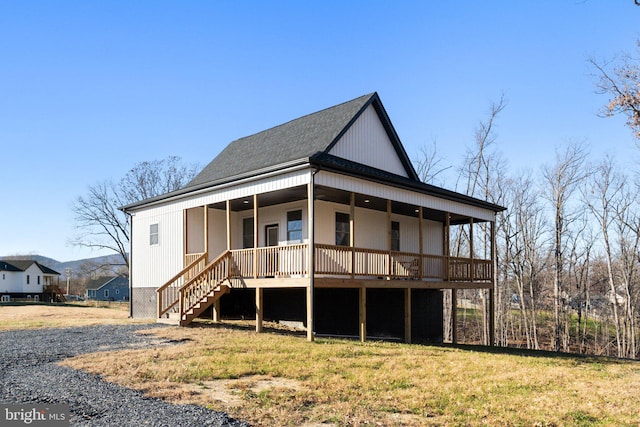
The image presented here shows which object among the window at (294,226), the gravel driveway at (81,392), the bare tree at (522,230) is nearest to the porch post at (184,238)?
the window at (294,226)

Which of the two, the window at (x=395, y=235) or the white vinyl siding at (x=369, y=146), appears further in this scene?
the window at (x=395, y=235)

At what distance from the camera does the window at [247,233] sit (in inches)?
755

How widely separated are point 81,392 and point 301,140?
13.1 m

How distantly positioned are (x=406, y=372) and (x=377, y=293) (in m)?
9.98

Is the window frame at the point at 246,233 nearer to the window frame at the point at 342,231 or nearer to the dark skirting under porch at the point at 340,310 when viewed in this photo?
the dark skirting under porch at the point at 340,310

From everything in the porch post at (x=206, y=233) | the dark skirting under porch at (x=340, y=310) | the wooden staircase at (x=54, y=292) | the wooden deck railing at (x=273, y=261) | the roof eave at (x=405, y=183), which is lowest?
the wooden staircase at (x=54, y=292)

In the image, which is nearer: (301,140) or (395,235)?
(301,140)

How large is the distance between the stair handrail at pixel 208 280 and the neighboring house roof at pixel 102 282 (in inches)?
3060

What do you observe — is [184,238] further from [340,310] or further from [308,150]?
[340,310]

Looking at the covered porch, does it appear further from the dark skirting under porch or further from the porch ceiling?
the dark skirting under porch

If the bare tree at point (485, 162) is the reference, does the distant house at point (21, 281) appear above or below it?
below

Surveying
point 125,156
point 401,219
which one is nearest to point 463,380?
point 401,219

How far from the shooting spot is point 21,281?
189ft

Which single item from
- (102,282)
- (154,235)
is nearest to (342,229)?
(154,235)
